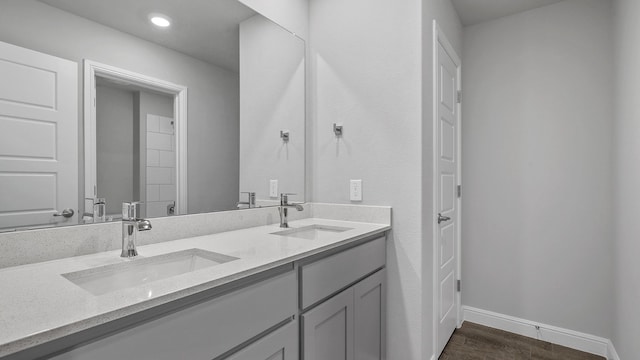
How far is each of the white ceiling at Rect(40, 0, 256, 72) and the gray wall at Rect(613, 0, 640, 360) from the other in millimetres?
2046

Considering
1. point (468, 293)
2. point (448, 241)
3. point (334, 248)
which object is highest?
point (334, 248)

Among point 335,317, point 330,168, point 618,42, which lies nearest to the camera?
point 335,317

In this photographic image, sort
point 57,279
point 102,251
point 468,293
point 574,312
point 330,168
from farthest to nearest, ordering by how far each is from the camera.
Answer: point 468,293 → point 574,312 → point 330,168 → point 102,251 → point 57,279

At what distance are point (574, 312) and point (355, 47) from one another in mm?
2347

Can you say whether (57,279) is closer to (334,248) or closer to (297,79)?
(334,248)

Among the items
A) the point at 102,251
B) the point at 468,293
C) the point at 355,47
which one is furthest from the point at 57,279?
the point at 468,293

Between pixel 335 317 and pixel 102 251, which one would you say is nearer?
pixel 102 251

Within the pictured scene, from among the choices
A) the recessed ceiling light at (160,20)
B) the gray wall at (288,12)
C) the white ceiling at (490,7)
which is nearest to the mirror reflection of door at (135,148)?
the recessed ceiling light at (160,20)

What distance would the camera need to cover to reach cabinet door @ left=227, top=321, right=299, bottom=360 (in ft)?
3.12

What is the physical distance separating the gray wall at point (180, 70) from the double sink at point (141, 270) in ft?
1.15

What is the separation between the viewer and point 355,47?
199 cm

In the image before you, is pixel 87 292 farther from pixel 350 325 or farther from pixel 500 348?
pixel 500 348

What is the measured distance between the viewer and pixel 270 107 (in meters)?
1.97

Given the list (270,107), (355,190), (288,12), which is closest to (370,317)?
(355,190)
